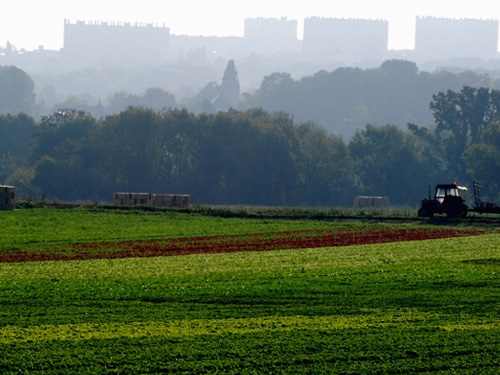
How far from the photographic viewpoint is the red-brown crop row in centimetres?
4291

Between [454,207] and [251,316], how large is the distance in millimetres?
43839

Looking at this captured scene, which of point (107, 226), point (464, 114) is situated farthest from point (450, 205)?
point (464, 114)

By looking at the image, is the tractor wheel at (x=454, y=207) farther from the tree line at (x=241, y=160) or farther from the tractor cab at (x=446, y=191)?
the tree line at (x=241, y=160)

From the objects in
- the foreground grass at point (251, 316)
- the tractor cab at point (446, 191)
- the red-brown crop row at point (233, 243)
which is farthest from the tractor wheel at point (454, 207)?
the foreground grass at point (251, 316)

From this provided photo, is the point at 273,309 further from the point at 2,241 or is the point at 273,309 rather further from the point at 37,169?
the point at 37,169

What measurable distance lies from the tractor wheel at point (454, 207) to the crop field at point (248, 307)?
18556 millimetres

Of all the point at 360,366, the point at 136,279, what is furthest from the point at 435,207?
the point at 360,366

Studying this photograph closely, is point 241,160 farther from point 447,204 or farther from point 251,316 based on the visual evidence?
point 251,316

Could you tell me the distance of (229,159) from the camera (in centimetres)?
14562

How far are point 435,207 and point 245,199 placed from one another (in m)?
72.9

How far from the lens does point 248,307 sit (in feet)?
91.4

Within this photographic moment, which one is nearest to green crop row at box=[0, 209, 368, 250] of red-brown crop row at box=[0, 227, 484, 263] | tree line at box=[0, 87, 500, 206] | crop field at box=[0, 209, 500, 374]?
crop field at box=[0, 209, 500, 374]

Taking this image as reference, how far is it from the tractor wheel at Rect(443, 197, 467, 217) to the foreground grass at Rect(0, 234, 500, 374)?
28.9m

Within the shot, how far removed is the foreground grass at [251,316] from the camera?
69.9ft
